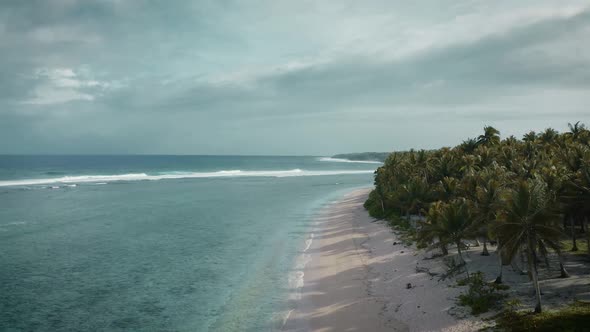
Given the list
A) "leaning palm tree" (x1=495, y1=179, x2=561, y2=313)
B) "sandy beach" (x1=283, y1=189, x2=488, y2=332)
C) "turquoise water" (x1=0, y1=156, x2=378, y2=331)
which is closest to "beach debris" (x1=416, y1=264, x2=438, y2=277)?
"sandy beach" (x1=283, y1=189, x2=488, y2=332)

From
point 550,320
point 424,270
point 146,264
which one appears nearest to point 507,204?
point 550,320

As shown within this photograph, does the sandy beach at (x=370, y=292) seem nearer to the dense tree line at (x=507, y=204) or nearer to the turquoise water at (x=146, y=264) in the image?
the turquoise water at (x=146, y=264)

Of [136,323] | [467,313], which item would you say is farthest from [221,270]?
[467,313]

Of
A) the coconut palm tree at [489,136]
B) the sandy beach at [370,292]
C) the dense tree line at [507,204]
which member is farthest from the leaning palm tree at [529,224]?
the coconut palm tree at [489,136]

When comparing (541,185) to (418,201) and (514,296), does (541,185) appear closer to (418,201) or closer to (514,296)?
(514,296)

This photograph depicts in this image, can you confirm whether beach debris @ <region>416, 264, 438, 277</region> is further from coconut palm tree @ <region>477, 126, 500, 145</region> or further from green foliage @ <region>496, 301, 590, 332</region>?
coconut palm tree @ <region>477, 126, 500, 145</region>

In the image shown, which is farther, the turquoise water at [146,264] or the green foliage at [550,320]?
the turquoise water at [146,264]
